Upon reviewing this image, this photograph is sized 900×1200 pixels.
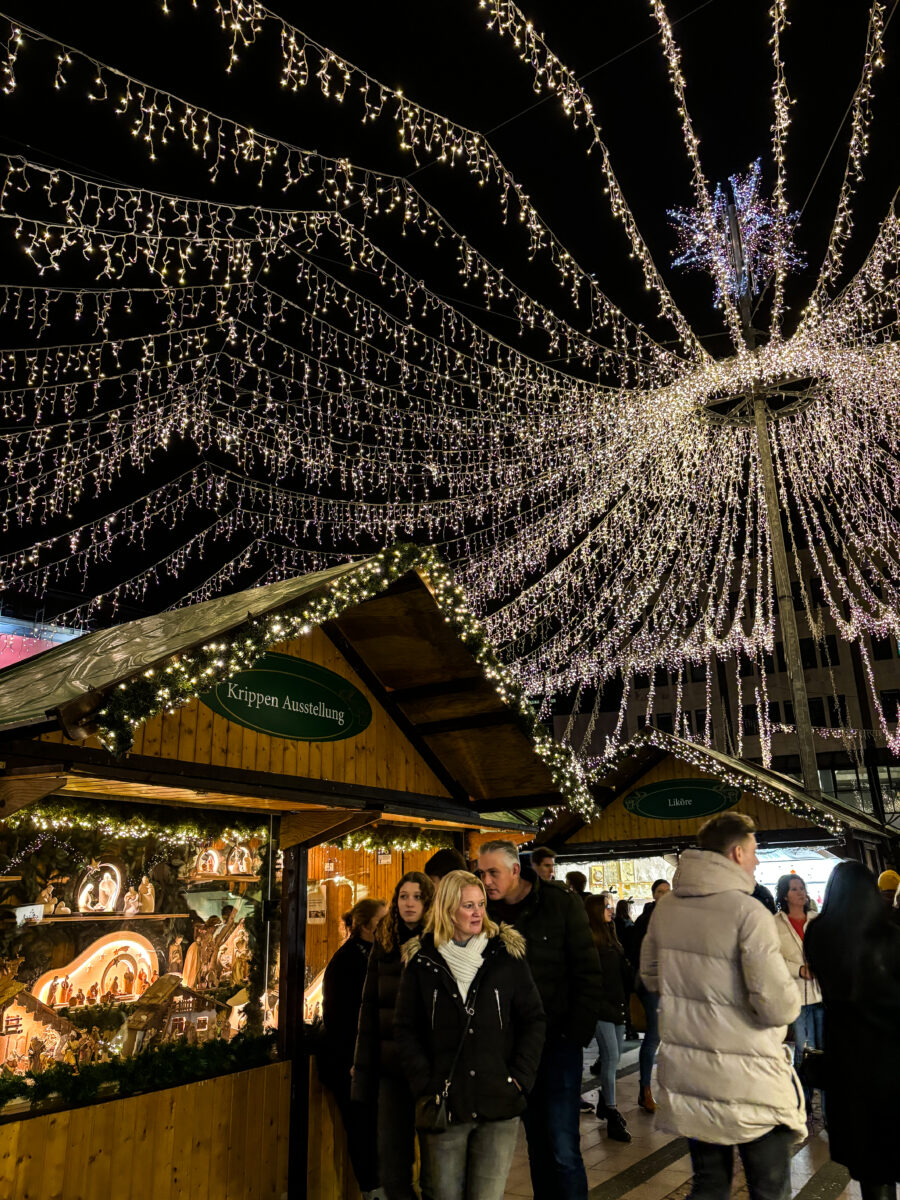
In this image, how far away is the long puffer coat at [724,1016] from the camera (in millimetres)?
2865

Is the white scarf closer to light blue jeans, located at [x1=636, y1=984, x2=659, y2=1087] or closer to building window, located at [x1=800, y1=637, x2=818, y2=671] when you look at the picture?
light blue jeans, located at [x1=636, y1=984, x2=659, y2=1087]

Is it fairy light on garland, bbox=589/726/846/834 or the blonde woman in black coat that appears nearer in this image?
the blonde woman in black coat

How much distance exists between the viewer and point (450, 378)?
912cm

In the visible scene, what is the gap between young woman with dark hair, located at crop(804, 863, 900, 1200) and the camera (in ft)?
11.0

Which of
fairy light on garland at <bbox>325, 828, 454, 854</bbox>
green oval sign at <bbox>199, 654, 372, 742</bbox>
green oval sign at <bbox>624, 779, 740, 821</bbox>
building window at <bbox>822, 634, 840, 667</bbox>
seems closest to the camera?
green oval sign at <bbox>199, 654, 372, 742</bbox>

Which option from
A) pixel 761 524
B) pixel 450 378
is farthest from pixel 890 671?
pixel 450 378

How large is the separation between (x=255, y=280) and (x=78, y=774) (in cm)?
458

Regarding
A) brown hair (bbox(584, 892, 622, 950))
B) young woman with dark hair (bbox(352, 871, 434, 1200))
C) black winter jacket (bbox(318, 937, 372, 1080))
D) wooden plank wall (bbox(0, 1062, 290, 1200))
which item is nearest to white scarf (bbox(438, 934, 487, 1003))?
young woman with dark hair (bbox(352, 871, 434, 1200))

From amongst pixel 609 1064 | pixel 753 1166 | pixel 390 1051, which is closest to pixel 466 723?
pixel 390 1051

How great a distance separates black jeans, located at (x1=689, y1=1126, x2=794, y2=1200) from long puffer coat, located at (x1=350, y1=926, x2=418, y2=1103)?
5.11 feet

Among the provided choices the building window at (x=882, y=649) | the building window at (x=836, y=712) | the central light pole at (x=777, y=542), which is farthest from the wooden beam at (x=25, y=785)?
the building window at (x=882, y=649)

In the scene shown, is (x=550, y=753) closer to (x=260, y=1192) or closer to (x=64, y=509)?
(x=260, y=1192)

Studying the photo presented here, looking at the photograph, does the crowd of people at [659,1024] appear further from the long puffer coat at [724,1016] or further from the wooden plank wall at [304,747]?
the wooden plank wall at [304,747]

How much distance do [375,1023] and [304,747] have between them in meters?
1.83
